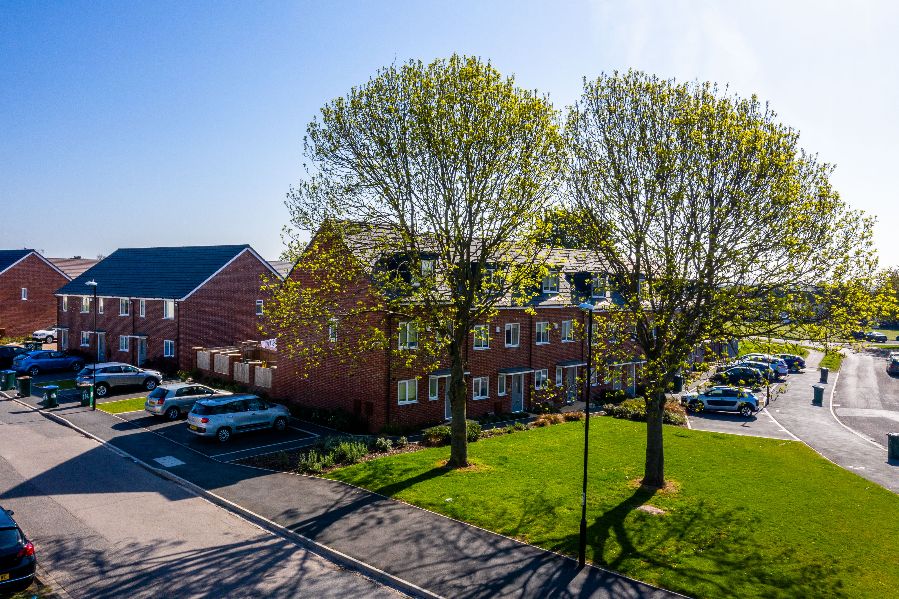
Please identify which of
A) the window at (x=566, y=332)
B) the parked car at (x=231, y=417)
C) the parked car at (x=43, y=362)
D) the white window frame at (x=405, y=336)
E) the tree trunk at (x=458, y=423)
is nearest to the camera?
the tree trunk at (x=458, y=423)

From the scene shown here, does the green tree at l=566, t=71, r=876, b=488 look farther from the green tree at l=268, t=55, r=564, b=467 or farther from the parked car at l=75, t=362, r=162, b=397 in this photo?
the parked car at l=75, t=362, r=162, b=397

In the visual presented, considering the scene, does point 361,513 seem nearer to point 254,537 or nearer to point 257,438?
point 254,537

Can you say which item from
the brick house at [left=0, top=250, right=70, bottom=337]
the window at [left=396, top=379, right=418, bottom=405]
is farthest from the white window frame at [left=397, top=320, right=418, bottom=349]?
the brick house at [left=0, top=250, right=70, bottom=337]

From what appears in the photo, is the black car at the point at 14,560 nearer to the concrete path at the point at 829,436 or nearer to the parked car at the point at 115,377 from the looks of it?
the parked car at the point at 115,377

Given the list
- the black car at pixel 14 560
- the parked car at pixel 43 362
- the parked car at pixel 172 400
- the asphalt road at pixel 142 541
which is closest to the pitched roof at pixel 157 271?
the parked car at pixel 43 362

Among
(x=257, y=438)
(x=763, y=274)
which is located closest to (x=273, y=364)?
(x=257, y=438)

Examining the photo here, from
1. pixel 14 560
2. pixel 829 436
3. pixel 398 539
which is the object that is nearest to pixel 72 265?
pixel 14 560

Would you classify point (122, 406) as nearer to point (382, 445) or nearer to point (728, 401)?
point (382, 445)
